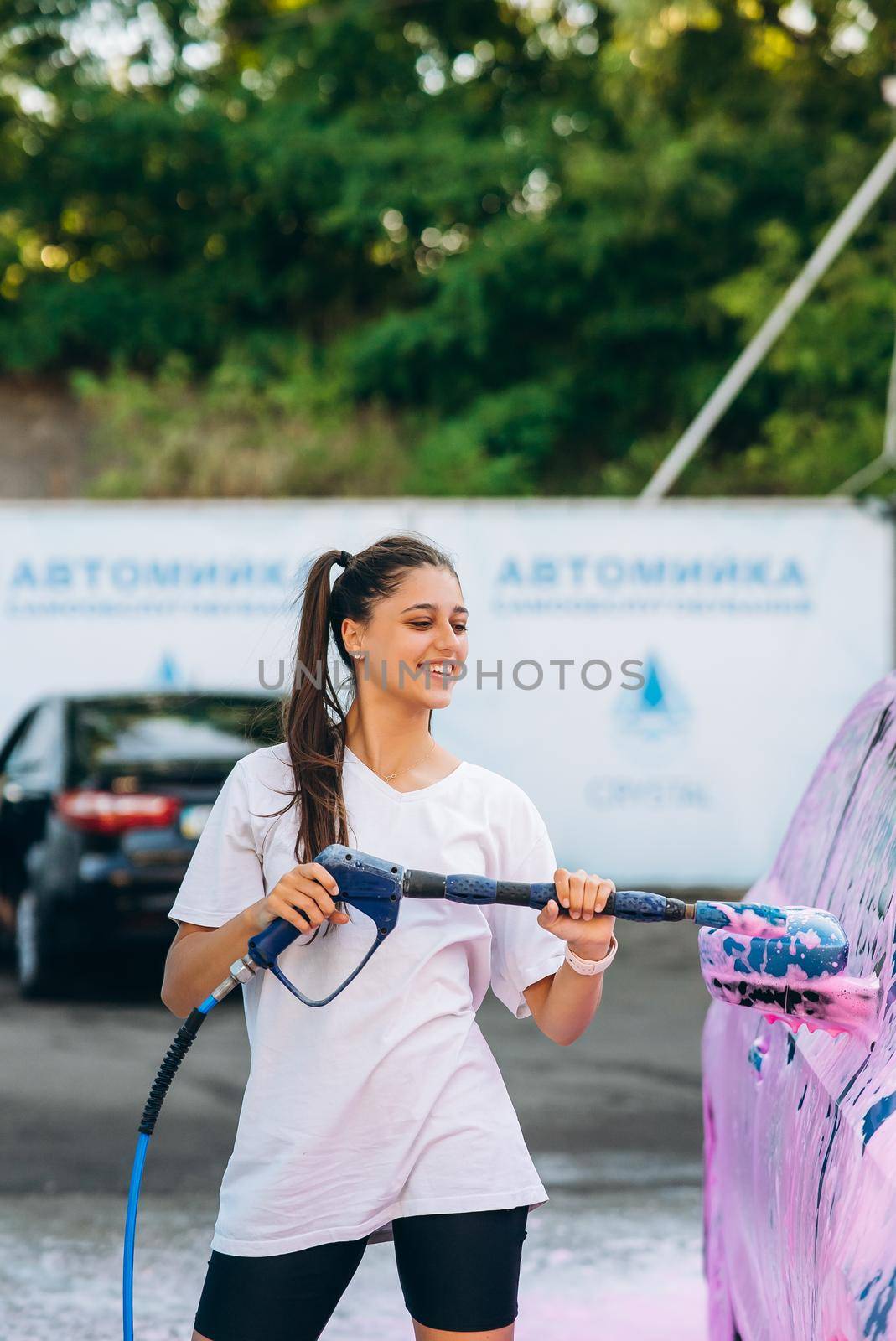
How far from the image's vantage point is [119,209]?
23078 millimetres

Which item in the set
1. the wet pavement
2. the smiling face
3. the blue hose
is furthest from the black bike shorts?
the wet pavement

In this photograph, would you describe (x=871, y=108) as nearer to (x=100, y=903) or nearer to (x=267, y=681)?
(x=267, y=681)

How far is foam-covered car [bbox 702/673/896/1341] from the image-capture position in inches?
85.7

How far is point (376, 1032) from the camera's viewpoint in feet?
8.50

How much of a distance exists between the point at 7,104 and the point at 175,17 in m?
2.43

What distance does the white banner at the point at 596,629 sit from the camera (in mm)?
11664

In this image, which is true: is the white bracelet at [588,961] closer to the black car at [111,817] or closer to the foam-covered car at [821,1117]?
the foam-covered car at [821,1117]

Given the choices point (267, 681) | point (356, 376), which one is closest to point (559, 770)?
point (267, 681)

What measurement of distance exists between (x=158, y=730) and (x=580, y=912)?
21.4ft

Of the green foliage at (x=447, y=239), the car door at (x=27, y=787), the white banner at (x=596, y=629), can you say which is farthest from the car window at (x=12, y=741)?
the green foliage at (x=447, y=239)

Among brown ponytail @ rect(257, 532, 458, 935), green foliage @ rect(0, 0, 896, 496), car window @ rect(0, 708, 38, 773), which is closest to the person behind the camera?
brown ponytail @ rect(257, 532, 458, 935)

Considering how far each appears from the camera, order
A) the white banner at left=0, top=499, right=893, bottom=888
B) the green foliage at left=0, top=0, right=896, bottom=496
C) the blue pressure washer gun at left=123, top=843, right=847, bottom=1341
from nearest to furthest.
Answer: the blue pressure washer gun at left=123, top=843, right=847, bottom=1341 → the white banner at left=0, top=499, right=893, bottom=888 → the green foliage at left=0, top=0, right=896, bottom=496

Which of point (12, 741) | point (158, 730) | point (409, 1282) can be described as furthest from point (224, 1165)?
point (12, 741)

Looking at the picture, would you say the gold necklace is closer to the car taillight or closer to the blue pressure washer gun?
the blue pressure washer gun
